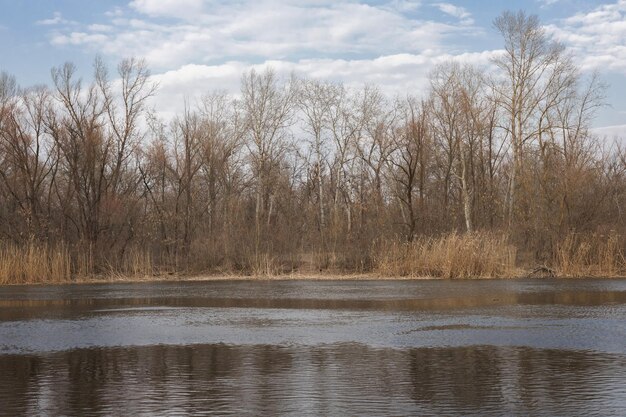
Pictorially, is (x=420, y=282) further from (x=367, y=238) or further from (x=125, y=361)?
(x=125, y=361)

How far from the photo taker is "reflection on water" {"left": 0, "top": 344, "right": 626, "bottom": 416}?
608cm

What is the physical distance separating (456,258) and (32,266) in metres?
15.9

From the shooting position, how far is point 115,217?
33.2 metres

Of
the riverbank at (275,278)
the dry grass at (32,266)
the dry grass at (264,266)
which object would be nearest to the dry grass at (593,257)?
the riverbank at (275,278)

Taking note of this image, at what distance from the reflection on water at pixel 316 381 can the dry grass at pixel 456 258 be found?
16226 mm


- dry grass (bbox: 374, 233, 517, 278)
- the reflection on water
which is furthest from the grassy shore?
the reflection on water

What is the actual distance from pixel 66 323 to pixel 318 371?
23.2ft

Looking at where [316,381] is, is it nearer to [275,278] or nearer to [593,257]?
[275,278]

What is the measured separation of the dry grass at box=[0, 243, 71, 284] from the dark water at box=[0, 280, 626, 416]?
9946mm

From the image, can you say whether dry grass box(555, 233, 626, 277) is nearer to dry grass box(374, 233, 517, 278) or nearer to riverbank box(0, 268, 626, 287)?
riverbank box(0, 268, 626, 287)

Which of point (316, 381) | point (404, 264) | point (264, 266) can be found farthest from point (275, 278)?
point (316, 381)

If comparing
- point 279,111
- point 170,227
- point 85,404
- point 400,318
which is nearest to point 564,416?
point 85,404

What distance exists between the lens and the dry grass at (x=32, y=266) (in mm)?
26281

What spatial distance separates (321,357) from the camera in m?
8.65
